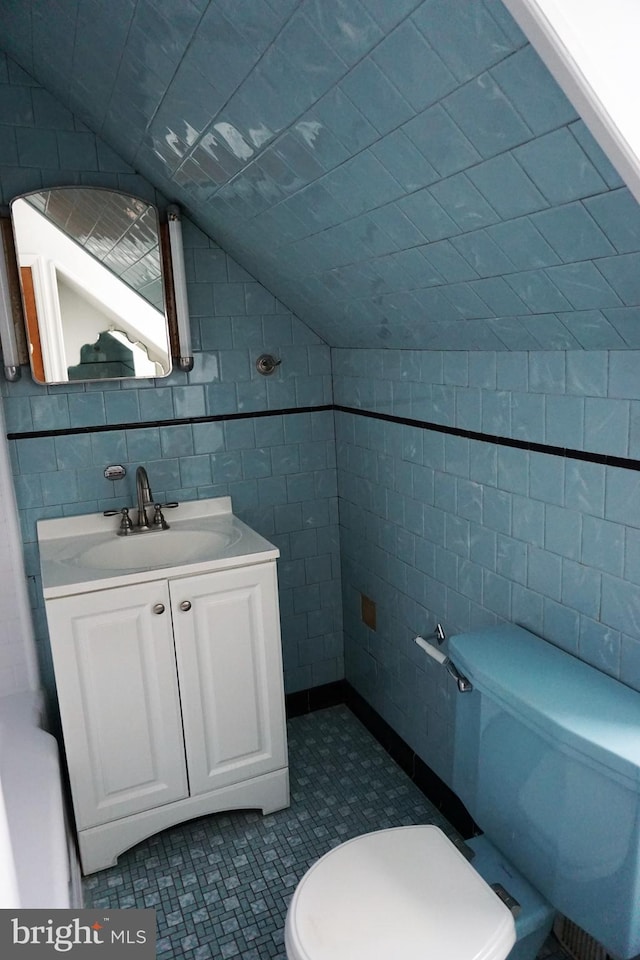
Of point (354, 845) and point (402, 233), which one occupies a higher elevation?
point (402, 233)

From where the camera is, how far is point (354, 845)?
1643 mm

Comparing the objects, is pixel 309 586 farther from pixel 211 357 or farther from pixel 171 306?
pixel 171 306

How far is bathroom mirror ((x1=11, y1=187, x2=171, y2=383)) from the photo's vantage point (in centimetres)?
233

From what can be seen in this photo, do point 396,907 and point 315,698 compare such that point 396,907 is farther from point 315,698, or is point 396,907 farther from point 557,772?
point 315,698

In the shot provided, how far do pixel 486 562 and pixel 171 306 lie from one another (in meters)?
1.36

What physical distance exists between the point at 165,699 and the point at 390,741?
3.03ft

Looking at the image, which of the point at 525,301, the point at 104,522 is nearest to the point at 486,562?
the point at 525,301

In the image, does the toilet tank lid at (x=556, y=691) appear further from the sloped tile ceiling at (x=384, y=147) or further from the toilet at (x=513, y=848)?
the sloped tile ceiling at (x=384, y=147)

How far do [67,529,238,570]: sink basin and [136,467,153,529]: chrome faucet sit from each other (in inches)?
2.1

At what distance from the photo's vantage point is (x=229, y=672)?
2.26 metres

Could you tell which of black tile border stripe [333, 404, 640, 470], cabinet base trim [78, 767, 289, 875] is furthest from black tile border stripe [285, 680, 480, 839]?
black tile border stripe [333, 404, 640, 470]

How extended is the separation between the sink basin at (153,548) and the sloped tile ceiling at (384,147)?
906 millimetres

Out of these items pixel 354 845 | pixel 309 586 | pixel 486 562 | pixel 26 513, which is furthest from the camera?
pixel 309 586

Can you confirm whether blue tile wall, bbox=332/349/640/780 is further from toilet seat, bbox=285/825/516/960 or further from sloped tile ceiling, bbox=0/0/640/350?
toilet seat, bbox=285/825/516/960
